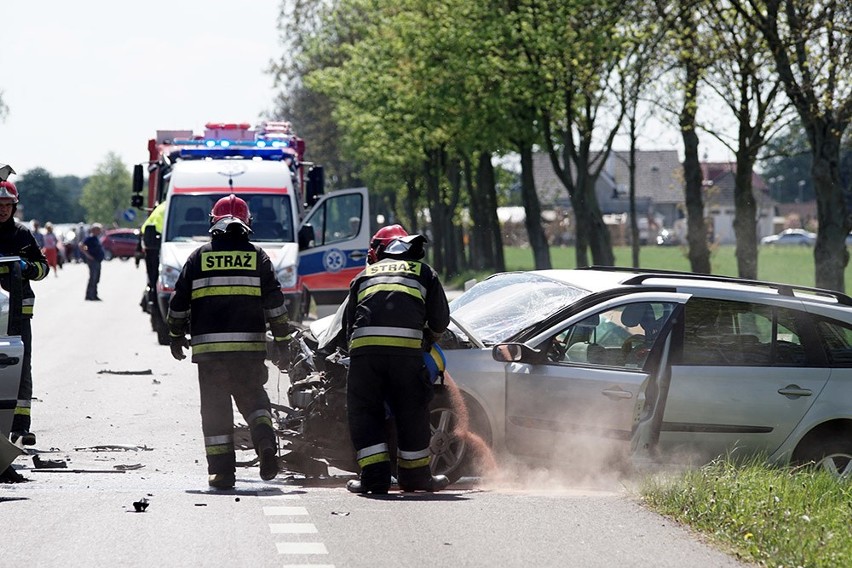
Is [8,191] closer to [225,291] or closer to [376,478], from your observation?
[225,291]

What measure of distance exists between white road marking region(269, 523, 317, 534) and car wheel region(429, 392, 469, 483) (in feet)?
6.35

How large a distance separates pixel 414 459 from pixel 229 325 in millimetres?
1433

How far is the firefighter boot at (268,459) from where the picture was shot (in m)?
9.28

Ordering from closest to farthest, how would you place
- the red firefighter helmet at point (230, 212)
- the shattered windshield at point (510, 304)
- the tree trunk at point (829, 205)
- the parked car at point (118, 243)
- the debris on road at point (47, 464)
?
the red firefighter helmet at point (230, 212) < the shattered windshield at point (510, 304) < the debris on road at point (47, 464) < the tree trunk at point (829, 205) < the parked car at point (118, 243)

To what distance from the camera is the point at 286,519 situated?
791 cm

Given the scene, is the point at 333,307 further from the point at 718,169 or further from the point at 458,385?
the point at 718,169

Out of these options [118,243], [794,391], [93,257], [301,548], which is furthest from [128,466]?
[118,243]

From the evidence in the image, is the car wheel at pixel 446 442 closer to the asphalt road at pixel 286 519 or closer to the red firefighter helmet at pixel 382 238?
the asphalt road at pixel 286 519

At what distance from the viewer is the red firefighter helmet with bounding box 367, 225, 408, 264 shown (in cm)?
936

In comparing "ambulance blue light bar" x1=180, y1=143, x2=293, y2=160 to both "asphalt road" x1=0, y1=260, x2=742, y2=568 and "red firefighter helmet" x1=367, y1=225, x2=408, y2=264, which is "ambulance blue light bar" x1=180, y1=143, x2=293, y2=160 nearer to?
"asphalt road" x1=0, y1=260, x2=742, y2=568

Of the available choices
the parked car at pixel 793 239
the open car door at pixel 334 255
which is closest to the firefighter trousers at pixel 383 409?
the open car door at pixel 334 255

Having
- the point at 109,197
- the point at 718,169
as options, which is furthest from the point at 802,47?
the point at 109,197

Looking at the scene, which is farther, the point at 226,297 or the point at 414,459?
the point at 226,297

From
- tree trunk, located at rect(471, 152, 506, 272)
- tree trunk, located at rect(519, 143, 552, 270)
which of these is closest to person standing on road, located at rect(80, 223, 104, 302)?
tree trunk, located at rect(519, 143, 552, 270)
